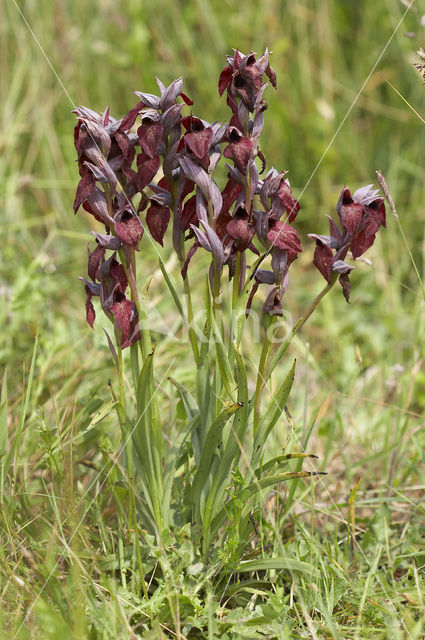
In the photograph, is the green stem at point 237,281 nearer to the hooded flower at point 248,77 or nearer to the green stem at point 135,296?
the green stem at point 135,296

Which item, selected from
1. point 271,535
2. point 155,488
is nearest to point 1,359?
point 155,488

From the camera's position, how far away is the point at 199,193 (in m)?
1.30

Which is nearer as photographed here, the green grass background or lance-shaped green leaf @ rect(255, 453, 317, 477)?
lance-shaped green leaf @ rect(255, 453, 317, 477)

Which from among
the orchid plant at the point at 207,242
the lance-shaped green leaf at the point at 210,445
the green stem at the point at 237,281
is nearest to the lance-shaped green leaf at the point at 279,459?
the orchid plant at the point at 207,242

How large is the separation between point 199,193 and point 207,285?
23 centimetres

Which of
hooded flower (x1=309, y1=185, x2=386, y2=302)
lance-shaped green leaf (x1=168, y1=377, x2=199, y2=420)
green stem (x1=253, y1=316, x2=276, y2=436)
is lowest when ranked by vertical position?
lance-shaped green leaf (x1=168, y1=377, x2=199, y2=420)

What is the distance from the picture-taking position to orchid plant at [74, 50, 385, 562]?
1271 millimetres

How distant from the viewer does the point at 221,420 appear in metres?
1.38

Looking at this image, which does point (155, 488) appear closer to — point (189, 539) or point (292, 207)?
point (189, 539)

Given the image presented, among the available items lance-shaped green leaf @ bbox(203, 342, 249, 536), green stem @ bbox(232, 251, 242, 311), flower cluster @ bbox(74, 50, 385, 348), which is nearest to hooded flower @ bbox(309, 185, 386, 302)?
flower cluster @ bbox(74, 50, 385, 348)

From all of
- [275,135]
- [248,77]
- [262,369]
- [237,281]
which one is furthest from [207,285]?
[275,135]

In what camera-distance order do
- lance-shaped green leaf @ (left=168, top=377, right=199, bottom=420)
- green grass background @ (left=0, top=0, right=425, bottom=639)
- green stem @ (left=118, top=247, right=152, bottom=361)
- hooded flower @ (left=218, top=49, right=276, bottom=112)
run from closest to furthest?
hooded flower @ (left=218, top=49, right=276, bottom=112)
green stem @ (left=118, top=247, right=152, bottom=361)
lance-shaped green leaf @ (left=168, top=377, right=199, bottom=420)
green grass background @ (left=0, top=0, right=425, bottom=639)

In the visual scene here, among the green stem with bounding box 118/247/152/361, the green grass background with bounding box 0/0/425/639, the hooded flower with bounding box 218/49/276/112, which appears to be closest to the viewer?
the hooded flower with bounding box 218/49/276/112

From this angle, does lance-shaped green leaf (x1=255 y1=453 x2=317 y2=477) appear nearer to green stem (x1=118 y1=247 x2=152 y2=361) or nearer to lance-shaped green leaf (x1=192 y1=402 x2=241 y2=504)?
lance-shaped green leaf (x1=192 y1=402 x2=241 y2=504)
